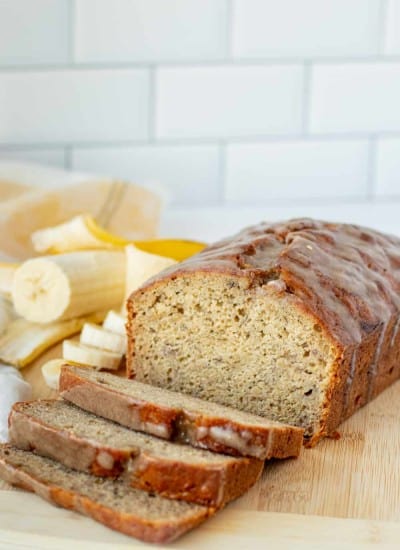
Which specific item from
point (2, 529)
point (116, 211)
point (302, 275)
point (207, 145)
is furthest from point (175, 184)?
point (2, 529)

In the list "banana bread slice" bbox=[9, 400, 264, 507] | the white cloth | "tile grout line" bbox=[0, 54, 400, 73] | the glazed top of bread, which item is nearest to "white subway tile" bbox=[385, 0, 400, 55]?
"tile grout line" bbox=[0, 54, 400, 73]

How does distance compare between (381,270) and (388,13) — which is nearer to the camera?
(381,270)

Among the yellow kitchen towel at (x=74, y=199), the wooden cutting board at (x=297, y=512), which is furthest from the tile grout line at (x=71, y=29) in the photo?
the wooden cutting board at (x=297, y=512)

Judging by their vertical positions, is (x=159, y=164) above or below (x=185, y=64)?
below

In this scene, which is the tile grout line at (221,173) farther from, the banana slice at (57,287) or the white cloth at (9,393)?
the white cloth at (9,393)

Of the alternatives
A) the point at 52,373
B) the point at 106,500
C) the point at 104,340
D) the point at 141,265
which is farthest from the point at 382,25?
the point at 106,500

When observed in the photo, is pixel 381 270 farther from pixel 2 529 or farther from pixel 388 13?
pixel 388 13

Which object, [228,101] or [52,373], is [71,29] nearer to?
[228,101]
